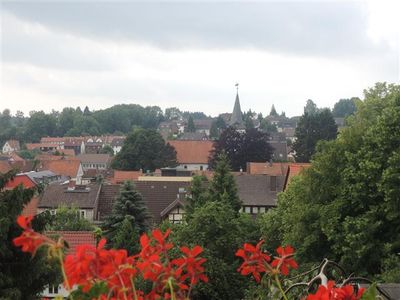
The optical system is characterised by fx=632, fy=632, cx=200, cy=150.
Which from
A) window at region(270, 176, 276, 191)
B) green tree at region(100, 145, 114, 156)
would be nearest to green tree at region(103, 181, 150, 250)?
window at region(270, 176, 276, 191)

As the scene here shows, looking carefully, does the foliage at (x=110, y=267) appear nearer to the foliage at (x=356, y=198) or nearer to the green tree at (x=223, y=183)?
the foliage at (x=356, y=198)

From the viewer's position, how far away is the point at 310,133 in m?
68.4

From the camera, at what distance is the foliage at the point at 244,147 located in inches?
2625

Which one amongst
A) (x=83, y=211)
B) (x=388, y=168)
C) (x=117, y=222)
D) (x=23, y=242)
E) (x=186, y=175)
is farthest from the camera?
(x=186, y=175)

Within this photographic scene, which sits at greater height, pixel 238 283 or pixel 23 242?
pixel 23 242

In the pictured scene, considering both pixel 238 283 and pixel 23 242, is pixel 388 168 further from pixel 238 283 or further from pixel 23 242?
pixel 23 242

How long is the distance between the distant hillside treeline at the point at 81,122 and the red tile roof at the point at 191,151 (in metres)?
62.6

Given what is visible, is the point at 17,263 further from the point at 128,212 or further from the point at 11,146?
the point at 11,146

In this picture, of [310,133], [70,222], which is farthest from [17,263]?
[310,133]

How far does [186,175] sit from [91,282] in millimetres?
54165

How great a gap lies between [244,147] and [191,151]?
25765 mm

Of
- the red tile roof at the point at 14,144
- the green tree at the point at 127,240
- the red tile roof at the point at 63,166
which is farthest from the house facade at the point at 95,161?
the green tree at the point at 127,240

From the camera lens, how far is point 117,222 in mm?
28203

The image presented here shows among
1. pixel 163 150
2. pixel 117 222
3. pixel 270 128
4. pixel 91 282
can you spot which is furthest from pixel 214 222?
pixel 270 128
